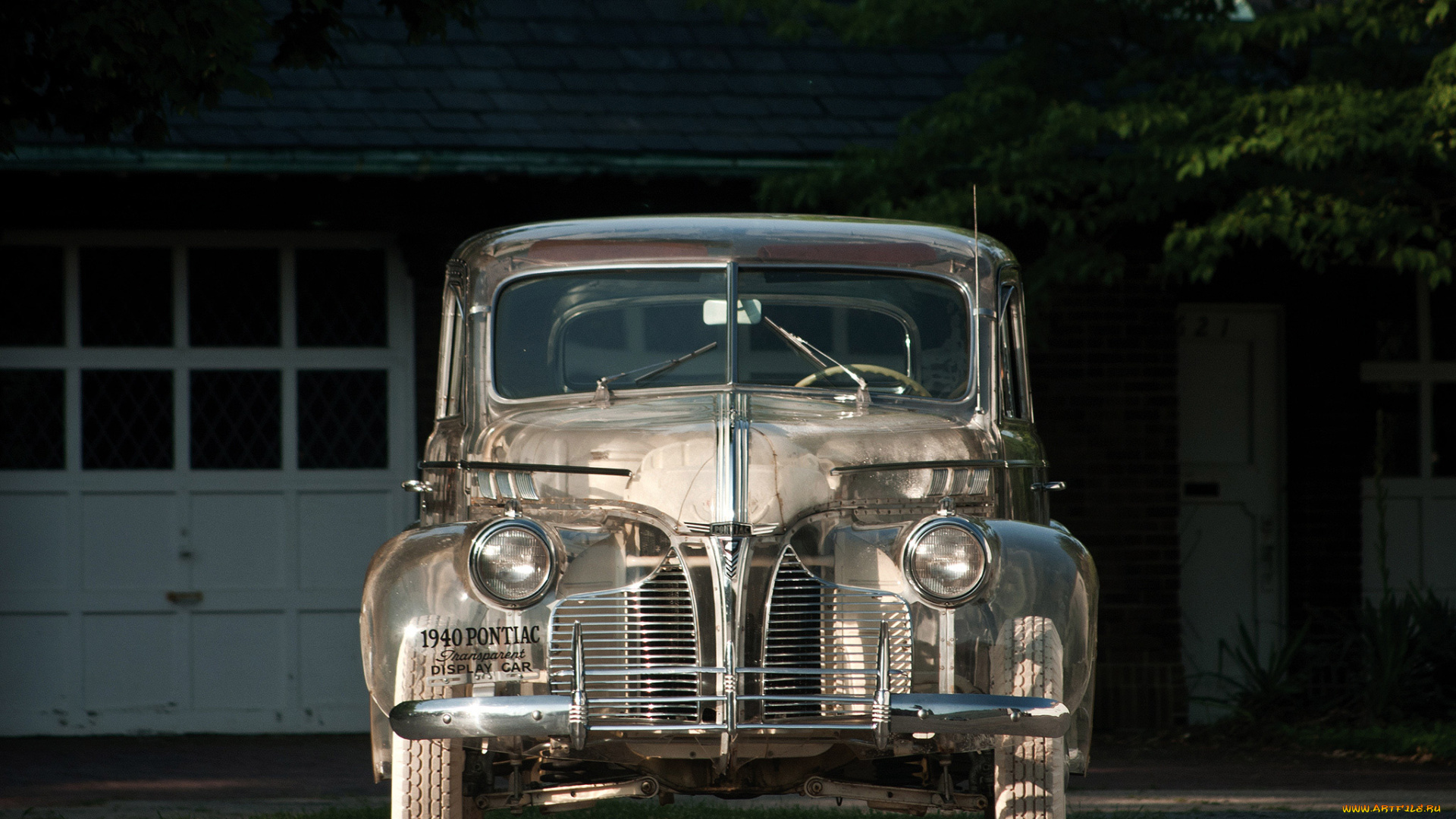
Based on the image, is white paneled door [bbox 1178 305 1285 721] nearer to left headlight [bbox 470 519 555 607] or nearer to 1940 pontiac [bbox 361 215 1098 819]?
1940 pontiac [bbox 361 215 1098 819]

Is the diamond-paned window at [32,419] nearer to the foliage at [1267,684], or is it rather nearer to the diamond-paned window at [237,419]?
the diamond-paned window at [237,419]

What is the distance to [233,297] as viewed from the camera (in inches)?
361

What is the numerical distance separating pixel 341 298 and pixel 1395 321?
6603 millimetres

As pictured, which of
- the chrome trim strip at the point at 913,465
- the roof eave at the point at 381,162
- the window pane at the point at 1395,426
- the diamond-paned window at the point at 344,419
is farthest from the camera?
the window pane at the point at 1395,426

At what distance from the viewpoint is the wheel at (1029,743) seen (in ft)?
13.7

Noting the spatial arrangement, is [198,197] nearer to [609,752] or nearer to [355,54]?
[355,54]

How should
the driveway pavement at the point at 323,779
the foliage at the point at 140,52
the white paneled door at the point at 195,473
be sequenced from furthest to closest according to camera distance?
the white paneled door at the point at 195,473
the driveway pavement at the point at 323,779
the foliage at the point at 140,52

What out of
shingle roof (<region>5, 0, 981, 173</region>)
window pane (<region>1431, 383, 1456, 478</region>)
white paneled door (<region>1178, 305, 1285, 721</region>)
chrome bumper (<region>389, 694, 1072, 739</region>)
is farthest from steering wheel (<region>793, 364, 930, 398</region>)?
window pane (<region>1431, 383, 1456, 478</region>)

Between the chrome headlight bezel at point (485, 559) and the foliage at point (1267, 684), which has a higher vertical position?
the chrome headlight bezel at point (485, 559)

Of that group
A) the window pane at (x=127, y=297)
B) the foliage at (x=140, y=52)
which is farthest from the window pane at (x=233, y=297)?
the foliage at (x=140, y=52)

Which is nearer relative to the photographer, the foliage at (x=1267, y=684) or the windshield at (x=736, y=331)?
the windshield at (x=736, y=331)

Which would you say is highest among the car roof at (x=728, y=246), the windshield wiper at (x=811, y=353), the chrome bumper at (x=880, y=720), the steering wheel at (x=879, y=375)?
the car roof at (x=728, y=246)

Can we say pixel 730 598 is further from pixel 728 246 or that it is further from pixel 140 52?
pixel 140 52

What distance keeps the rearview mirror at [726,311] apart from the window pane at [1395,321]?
6.33 meters
